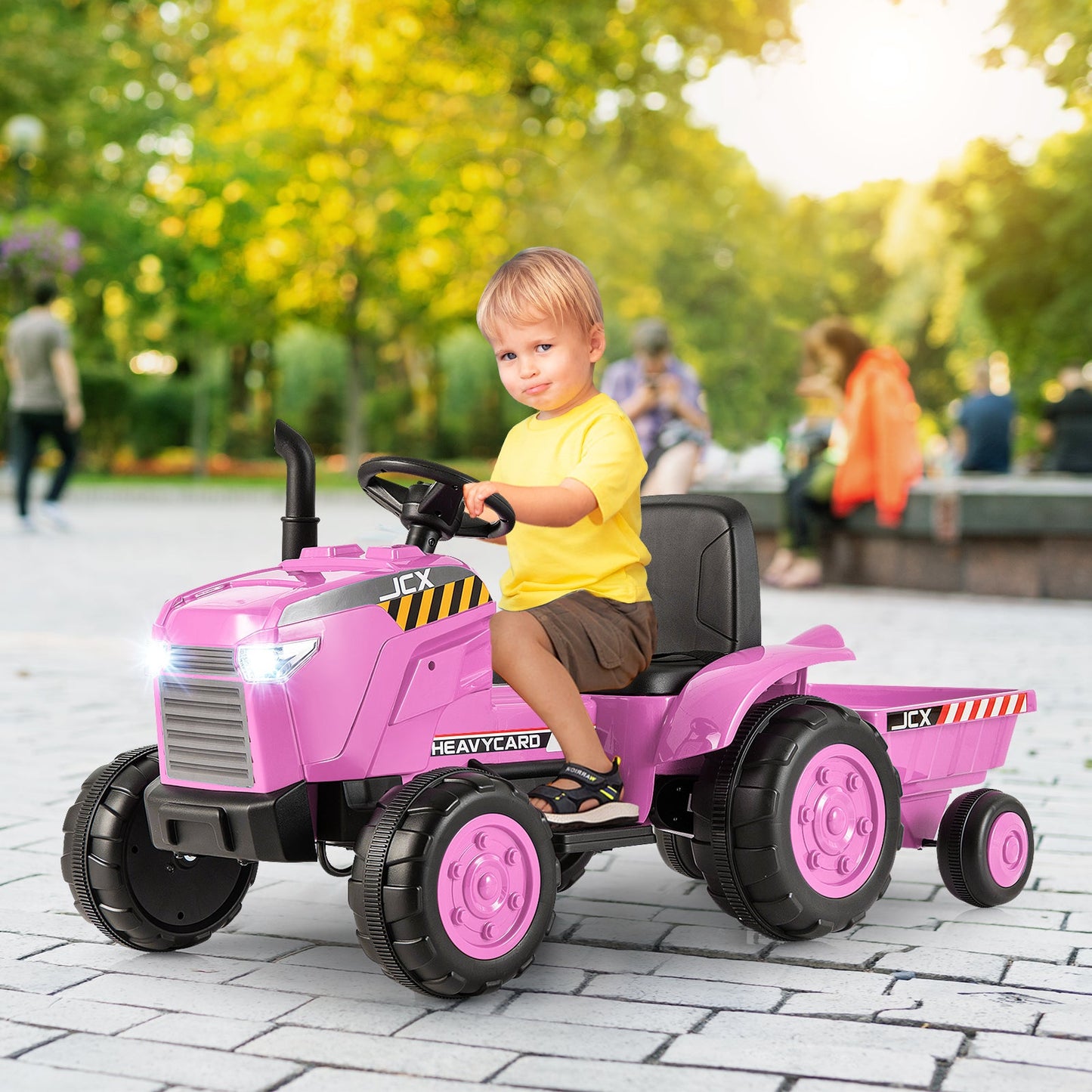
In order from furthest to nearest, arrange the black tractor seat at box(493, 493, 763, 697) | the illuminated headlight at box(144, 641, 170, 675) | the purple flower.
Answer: the purple flower, the black tractor seat at box(493, 493, 763, 697), the illuminated headlight at box(144, 641, 170, 675)

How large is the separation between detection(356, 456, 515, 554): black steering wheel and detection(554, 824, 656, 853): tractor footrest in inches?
25.7

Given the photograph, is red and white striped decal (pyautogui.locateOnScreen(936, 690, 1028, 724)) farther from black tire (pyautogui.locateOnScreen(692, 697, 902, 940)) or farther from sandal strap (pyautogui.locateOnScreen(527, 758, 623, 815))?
sandal strap (pyautogui.locateOnScreen(527, 758, 623, 815))

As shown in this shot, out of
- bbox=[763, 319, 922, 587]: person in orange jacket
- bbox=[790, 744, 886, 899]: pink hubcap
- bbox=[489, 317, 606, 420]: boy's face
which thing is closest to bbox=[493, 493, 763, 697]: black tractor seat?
bbox=[790, 744, 886, 899]: pink hubcap

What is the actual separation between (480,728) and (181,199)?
33495 millimetres

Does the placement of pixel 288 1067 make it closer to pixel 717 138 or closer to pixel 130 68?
pixel 717 138

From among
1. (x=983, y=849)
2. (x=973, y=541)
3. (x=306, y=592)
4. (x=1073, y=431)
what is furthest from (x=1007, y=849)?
(x=1073, y=431)

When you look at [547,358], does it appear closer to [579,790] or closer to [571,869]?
[579,790]

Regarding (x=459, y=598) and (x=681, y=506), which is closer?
(x=459, y=598)

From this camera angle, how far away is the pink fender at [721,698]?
361 cm

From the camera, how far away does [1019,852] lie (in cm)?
415

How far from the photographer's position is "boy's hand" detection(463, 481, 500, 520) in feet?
10.7

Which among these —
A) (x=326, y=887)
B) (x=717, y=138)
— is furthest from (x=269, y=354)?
(x=326, y=887)

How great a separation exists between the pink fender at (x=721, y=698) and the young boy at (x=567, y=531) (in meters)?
0.13

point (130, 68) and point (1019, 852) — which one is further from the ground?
point (130, 68)
